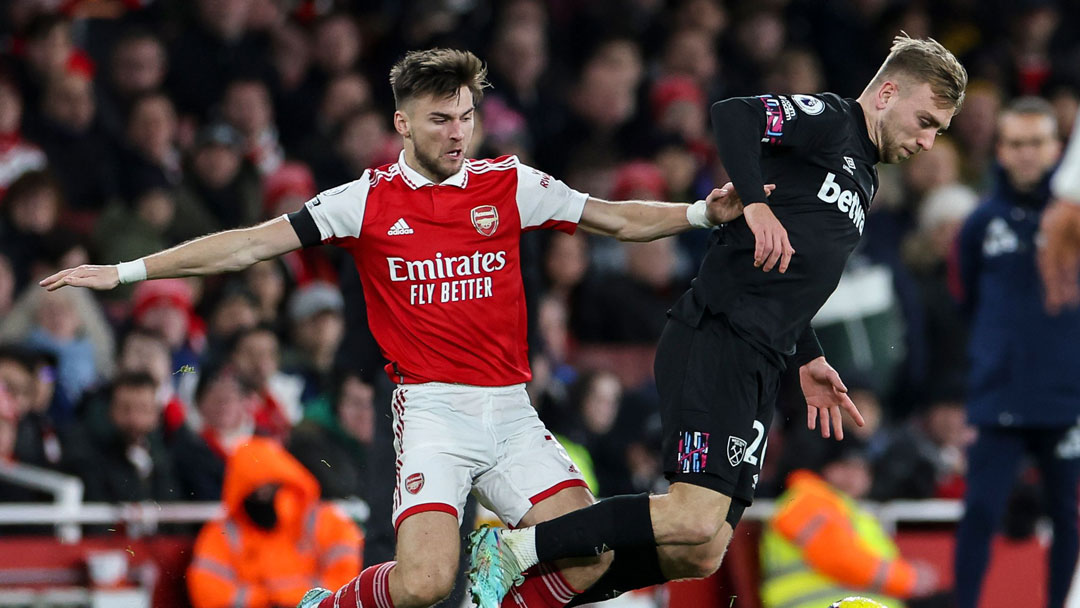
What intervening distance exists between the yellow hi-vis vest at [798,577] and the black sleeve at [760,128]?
3229mm

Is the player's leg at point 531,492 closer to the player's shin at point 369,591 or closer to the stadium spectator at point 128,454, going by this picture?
the player's shin at point 369,591

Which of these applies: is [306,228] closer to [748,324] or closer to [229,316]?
[748,324]

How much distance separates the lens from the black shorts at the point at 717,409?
554 cm

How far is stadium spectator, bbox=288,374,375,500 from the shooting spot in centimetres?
805

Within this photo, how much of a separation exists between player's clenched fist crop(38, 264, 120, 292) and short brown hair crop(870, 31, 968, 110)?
2.83m

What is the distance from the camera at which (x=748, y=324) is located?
18.1 feet

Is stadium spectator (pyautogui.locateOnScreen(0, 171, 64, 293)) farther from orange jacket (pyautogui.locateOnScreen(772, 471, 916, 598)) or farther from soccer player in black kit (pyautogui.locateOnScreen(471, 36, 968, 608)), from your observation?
orange jacket (pyautogui.locateOnScreen(772, 471, 916, 598))

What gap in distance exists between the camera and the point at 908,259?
36.4 ft

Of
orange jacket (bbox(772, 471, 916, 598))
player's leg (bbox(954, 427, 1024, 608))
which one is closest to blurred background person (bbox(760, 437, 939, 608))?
orange jacket (bbox(772, 471, 916, 598))

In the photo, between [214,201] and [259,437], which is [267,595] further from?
[214,201]

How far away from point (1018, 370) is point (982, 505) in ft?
2.25

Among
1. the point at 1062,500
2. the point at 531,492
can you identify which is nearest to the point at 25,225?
the point at 531,492

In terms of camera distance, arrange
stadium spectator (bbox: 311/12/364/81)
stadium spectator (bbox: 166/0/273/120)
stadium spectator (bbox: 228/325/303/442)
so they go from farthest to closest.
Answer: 1. stadium spectator (bbox: 311/12/364/81)
2. stadium spectator (bbox: 166/0/273/120)
3. stadium spectator (bbox: 228/325/303/442)

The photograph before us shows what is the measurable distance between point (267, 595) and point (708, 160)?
5.29m
